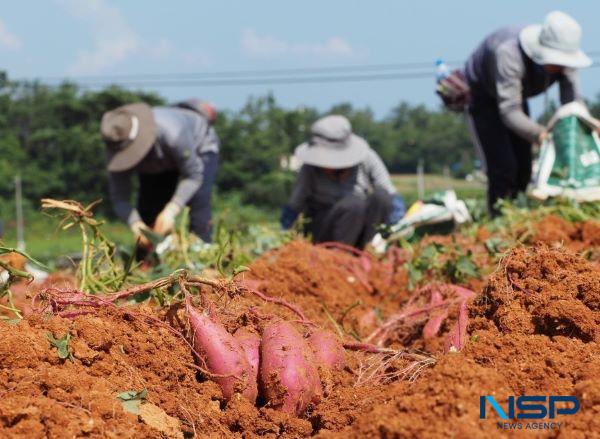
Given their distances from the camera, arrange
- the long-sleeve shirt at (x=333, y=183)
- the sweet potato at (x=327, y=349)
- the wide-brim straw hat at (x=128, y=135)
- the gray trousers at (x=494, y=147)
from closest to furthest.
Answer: the sweet potato at (x=327, y=349) < the wide-brim straw hat at (x=128, y=135) < the long-sleeve shirt at (x=333, y=183) < the gray trousers at (x=494, y=147)

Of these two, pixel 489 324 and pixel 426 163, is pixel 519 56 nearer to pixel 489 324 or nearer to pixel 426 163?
pixel 489 324

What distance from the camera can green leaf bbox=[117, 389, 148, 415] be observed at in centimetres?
187

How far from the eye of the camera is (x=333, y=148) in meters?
5.96

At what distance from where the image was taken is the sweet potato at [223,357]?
2135 millimetres

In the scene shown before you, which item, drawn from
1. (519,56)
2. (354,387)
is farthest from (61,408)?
(519,56)

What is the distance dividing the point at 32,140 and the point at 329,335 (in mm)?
44281

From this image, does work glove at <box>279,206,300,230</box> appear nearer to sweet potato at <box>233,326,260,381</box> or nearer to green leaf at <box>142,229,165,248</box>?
green leaf at <box>142,229,165,248</box>

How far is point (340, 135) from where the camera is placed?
588 cm

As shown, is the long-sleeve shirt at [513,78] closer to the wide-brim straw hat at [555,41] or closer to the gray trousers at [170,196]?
the wide-brim straw hat at [555,41]

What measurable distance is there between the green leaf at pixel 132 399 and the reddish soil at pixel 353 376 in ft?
0.06

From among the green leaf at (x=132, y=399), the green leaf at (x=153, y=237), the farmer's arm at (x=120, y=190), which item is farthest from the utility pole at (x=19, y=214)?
the green leaf at (x=132, y=399)

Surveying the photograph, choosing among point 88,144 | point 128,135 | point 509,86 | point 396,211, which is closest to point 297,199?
point 396,211

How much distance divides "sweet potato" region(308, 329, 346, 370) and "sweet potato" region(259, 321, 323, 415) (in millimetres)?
78

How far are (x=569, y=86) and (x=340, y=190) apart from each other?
5.78 feet
